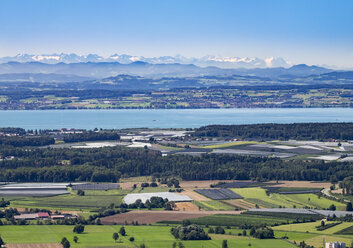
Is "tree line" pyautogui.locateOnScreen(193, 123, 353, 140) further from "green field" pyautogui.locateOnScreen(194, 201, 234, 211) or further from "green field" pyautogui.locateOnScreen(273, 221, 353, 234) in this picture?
"green field" pyautogui.locateOnScreen(273, 221, 353, 234)

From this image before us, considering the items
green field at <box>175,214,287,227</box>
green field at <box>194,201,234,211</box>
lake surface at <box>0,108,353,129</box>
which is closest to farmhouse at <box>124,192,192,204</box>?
green field at <box>194,201,234,211</box>

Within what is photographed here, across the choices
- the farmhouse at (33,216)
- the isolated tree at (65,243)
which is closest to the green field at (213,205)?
the farmhouse at (33,216)

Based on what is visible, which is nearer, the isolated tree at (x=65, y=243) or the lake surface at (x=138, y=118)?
the isolated tree at (x=65, y=243)

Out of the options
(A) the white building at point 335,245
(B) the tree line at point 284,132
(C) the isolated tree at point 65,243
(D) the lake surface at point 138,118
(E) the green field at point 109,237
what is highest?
(A) the white building at point 335,245

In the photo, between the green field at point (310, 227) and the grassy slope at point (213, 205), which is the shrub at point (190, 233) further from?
the grassy slope at point (213, 205)

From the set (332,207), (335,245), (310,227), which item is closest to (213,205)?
(332,207)

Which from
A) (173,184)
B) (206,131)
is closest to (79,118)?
(206,131)

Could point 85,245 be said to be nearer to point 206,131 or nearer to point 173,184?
point 173,184
